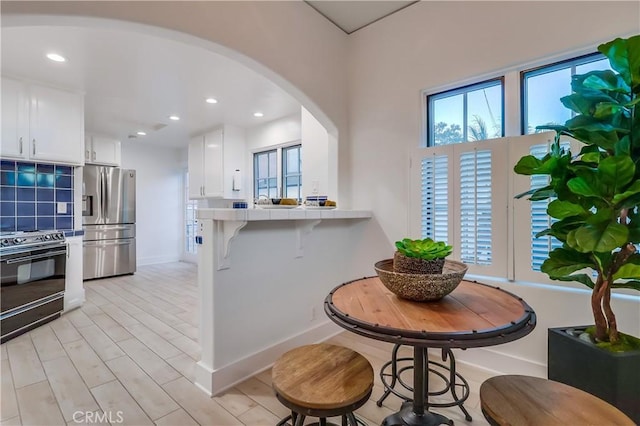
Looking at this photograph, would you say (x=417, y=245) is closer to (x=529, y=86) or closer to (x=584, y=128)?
A: (x=584, y=128)

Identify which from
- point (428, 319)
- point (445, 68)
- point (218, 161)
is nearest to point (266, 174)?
point (218, 161)

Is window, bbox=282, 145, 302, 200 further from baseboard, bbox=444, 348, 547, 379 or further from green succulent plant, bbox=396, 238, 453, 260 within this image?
green succulent plant, bbox=396, 238, 453, 260

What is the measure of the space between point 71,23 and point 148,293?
372 centimetres

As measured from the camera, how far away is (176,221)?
6.93 metres

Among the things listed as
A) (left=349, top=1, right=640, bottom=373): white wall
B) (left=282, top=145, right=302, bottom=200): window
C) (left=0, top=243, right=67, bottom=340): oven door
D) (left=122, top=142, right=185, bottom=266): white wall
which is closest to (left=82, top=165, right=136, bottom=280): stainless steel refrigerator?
(left=122, top=142, right=185, bottom=266): white wall

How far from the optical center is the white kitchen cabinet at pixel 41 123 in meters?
3.15

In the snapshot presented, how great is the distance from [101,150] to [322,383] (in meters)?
5.85

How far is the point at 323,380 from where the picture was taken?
1.19 meters

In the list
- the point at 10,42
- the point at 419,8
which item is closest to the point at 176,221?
the point at 10,42

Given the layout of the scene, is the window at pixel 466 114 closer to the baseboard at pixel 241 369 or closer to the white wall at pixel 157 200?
the baseboard at pixel 241 369

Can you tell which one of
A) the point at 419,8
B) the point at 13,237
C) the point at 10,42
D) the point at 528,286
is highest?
the point at 419,8

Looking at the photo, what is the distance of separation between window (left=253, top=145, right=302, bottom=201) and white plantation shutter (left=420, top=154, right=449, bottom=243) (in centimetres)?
236

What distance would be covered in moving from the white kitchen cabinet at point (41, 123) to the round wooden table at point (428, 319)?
3.94 m

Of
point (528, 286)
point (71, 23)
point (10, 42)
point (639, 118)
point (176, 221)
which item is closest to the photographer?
point (639, 118)
